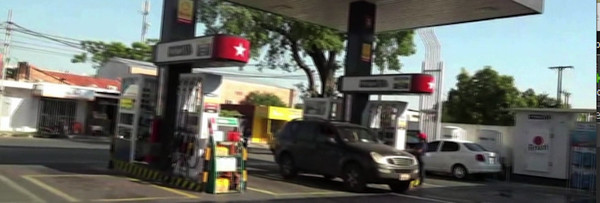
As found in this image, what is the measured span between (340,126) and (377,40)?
56.6ft

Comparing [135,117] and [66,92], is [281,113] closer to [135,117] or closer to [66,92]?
[66,92]

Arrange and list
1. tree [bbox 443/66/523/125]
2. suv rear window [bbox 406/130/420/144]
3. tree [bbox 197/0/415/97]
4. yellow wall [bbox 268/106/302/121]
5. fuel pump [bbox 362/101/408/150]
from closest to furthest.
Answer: fuel pump [bbox 362/101/408/150] → suv rear window [bbox 406/130/420/144] → tree [bbox 197/0/415/97] → tree [bbox 443/66/523/125] → yellow wall [bbox 268/106/302/121]

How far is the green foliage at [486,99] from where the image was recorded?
40.5m

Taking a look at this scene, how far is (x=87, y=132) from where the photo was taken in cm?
3400

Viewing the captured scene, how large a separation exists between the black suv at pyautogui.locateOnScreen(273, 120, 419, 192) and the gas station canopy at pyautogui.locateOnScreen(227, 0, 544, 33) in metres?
5.75

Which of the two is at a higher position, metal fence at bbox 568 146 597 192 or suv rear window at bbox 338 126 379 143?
suv rear window at bbox 338 126 379 143

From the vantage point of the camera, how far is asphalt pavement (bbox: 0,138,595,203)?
32.1 feet

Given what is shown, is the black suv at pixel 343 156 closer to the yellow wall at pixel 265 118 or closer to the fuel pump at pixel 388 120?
the fuel pump at pixel 388 120

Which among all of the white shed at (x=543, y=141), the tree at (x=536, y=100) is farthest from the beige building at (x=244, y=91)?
the white shed at (x=543, y=141)

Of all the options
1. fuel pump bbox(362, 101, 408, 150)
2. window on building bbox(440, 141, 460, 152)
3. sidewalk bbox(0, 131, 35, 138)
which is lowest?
sidewalk bbox(0, 131, 35, 138)

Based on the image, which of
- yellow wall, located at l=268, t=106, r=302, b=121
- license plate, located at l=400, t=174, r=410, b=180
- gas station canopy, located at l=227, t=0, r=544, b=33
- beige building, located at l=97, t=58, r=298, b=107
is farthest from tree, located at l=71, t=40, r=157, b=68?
license plate, located at l=400, t=174, r=410, b=180

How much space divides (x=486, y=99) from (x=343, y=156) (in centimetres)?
3070

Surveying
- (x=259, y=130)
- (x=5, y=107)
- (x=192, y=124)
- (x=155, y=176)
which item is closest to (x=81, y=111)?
(x=5, y=107)

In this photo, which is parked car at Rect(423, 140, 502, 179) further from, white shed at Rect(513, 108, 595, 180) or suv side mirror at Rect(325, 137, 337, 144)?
suv side mirror at Rect(325, 137, 337, 144)
